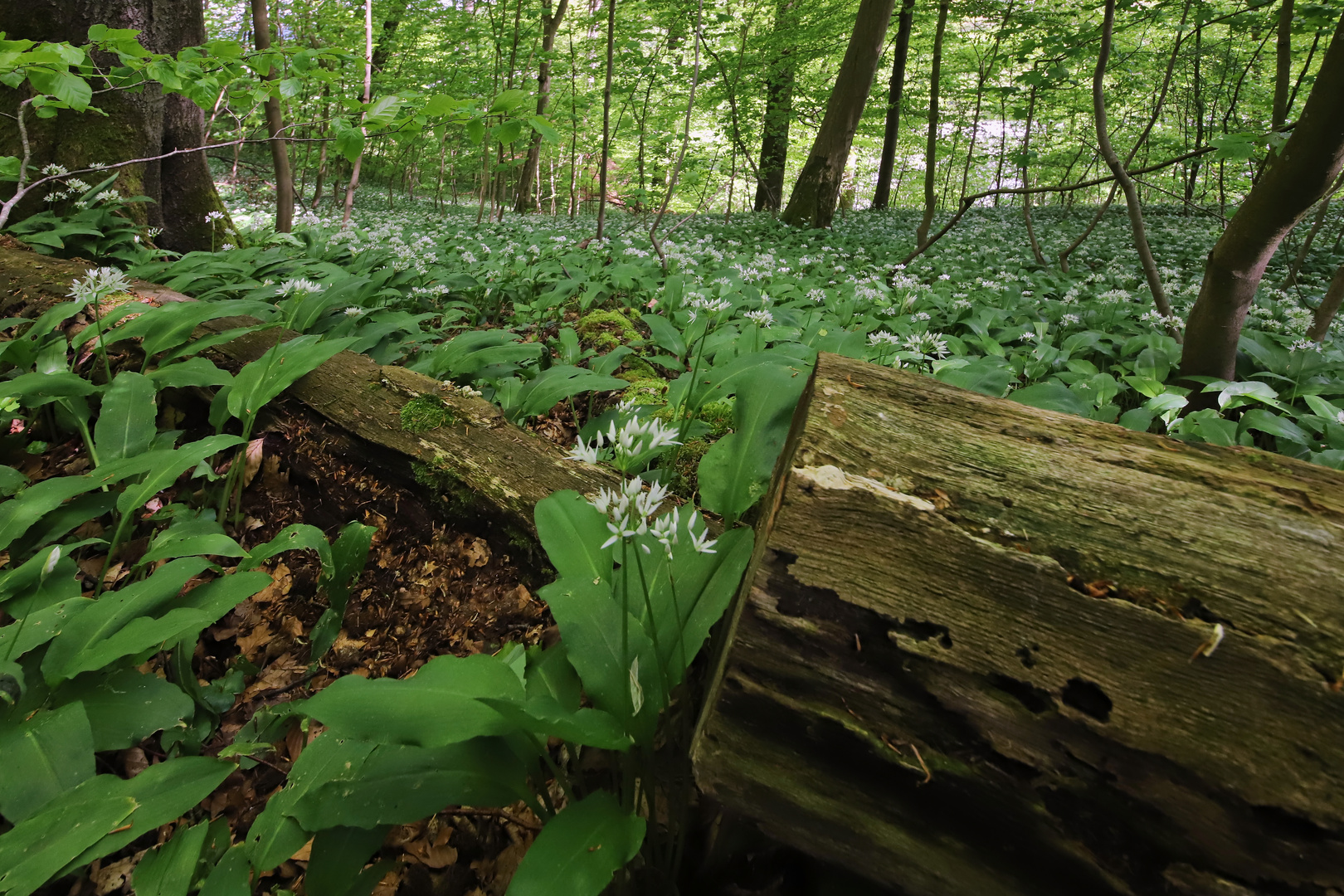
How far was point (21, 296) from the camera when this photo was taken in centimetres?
293

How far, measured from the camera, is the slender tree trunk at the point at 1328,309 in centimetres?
354

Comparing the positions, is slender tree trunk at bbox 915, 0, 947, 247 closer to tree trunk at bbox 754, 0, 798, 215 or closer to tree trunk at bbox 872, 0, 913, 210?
tree trunk at bbox 754, 0, 798, 215

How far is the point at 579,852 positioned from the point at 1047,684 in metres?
0.64

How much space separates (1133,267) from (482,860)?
8283 mm

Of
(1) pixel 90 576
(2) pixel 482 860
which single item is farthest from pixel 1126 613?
(1) pixel 90 576

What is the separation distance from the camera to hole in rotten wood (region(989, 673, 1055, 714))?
715mm

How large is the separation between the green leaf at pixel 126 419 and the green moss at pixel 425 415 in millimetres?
813

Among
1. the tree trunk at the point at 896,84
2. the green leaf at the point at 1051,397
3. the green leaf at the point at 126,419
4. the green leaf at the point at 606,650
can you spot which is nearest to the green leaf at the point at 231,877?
the green leaf at the point at 606,650

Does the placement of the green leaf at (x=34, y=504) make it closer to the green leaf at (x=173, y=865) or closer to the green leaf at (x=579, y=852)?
the green leaf at (x=173, y=865)

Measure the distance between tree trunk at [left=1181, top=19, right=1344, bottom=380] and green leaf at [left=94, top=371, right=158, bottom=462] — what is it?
429 cm

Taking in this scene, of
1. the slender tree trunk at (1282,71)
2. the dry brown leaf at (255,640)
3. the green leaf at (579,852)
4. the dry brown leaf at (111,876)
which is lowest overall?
the dry brown leaf at (111,876)

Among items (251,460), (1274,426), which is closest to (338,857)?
(251,460)

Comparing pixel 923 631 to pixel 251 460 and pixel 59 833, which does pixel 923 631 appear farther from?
pixel 251 460

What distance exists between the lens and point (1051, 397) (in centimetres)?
213
